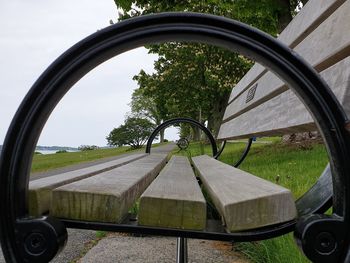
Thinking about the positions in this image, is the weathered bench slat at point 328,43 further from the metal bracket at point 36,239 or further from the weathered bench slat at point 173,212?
the metal bracket at point 36,239

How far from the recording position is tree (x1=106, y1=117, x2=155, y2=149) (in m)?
50.3

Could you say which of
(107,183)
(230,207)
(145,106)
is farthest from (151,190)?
(145,106)

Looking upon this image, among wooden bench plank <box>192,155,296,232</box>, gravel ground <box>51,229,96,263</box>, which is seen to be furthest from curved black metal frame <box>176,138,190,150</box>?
wooden bench plank <box>192,155,296,232</box>

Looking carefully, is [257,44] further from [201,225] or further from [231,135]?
[231,135]

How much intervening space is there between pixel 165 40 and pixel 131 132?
5196 centimetres

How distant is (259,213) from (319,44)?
2.34 feet

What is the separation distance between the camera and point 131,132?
172ft

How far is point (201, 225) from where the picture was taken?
2.83 ft

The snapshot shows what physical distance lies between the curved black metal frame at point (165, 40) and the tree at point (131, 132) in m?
47.8

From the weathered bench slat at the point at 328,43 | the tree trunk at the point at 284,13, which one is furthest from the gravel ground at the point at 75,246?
the tree trunk at the point at 284,13

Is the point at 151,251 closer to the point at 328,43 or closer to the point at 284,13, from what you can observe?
the point at 328,43

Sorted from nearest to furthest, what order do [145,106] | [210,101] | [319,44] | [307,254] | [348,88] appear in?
[307,254], [348,88], [319,44], [210,101], [145,106]

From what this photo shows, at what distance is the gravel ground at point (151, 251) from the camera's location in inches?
90.5

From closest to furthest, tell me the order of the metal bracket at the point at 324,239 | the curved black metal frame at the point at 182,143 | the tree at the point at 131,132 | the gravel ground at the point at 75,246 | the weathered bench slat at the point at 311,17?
the metal bracket at the point at 324,239 → the weathered bench slat at the point at 311,17 → the gravel ground at the point at 75,246 → the curved black metal frame at the point at 182,143 → the tree at the point at 131,132
